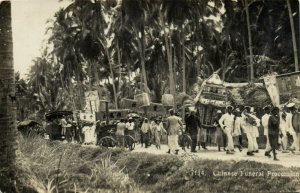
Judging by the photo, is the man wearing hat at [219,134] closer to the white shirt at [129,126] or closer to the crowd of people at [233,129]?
the crowd of people at [233,129]

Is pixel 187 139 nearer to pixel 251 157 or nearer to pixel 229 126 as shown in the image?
pixel 229 126

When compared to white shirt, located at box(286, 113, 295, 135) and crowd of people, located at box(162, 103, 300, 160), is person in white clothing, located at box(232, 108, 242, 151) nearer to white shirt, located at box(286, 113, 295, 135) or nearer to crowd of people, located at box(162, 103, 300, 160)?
crowd of people, located at box(162, 103, 300, 160)

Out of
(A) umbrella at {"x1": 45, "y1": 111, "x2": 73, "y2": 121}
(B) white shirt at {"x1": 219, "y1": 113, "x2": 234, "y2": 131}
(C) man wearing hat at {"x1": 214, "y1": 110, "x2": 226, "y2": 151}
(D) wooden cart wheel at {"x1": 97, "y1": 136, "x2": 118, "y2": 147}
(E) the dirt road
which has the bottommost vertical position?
(E) the dirt road

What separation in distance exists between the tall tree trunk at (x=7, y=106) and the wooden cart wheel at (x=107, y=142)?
227 inches

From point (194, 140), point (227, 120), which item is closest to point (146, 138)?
point (194, 140)

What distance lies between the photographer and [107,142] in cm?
1477

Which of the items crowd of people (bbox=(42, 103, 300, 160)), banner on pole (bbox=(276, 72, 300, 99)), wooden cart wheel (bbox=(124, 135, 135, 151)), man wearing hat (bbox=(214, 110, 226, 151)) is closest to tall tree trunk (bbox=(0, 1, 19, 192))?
crowd of people (bbox=(42, 103, 300, 160))

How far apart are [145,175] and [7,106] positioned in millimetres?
3893

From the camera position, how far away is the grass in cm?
902

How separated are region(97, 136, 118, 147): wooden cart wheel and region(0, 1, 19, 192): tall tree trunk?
18.9ft

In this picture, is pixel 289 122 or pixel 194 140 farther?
pixel 194 140

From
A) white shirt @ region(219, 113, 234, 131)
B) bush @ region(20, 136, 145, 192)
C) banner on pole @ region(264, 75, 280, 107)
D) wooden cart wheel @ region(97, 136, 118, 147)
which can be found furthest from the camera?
wooden cart wheel @ region(97, 136, 118, 147)

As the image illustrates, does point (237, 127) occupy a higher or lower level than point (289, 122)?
lower

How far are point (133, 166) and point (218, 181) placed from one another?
8.84ft
